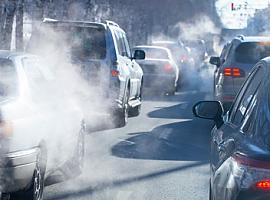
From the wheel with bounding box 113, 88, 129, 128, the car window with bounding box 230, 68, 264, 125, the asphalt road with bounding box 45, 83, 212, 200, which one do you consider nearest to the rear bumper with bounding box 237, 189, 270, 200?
the car window with bounding box 230, 68, 264, 125

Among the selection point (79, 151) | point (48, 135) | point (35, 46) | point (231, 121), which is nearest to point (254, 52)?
point (35, 46)

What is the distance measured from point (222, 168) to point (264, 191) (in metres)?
0.81

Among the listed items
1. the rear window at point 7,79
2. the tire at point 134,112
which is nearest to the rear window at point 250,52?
the tire at point 134,112

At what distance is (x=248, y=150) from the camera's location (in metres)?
4.11

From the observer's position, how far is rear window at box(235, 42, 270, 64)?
45.3 ft

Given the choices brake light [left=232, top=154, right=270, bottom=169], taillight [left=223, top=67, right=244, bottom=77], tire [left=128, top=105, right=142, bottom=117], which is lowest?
tire [left=128, top=105, right=142, bottom=117]

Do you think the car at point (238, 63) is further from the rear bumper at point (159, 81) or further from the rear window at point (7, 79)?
the rear bumper at point (159, 81)

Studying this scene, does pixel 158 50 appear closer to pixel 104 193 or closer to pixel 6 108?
pixel 104 193

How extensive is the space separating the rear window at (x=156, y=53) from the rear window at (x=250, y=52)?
9.98 m

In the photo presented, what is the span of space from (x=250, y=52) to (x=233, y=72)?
1.68ft

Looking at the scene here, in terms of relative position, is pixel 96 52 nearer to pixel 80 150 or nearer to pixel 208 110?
pixel 80 150

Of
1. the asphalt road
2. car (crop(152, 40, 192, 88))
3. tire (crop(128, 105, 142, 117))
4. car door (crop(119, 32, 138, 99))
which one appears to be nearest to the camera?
the asphalt road

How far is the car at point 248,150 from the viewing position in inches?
155

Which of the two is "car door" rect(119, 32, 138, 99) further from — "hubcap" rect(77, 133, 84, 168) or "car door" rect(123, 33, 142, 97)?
"hubcap" rect(77, 133, 84, 168)
